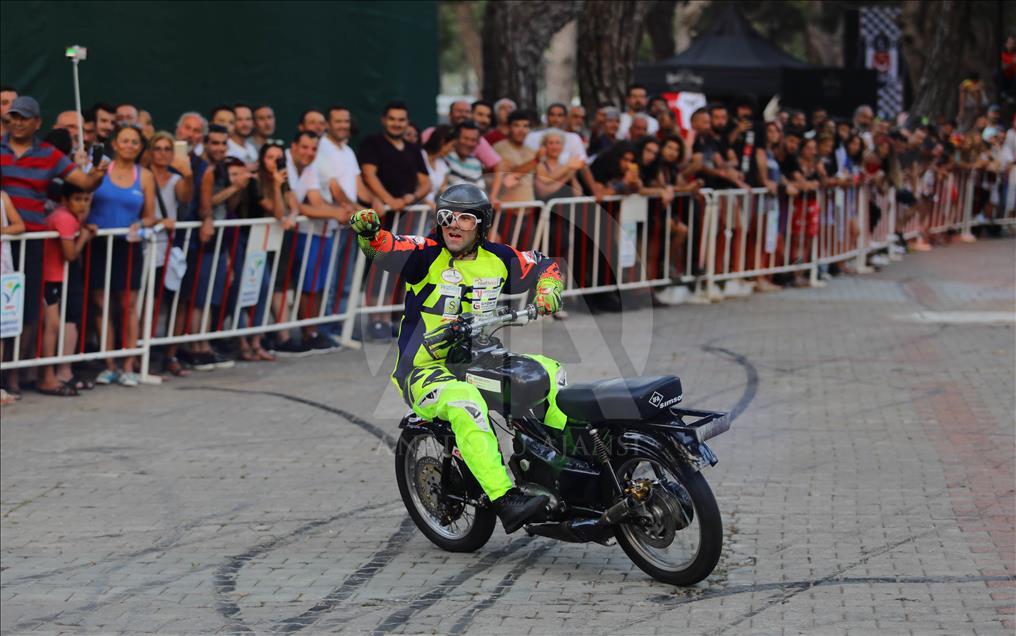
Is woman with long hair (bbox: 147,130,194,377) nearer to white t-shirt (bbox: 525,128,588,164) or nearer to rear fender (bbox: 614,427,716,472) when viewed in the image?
white t-shirt (bbox: 525,128,588,164)

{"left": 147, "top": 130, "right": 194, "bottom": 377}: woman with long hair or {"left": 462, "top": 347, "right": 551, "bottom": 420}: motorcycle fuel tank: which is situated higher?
{"left": 147, "top": 130, "right": 194, "bottom": 377}: woman with long hair

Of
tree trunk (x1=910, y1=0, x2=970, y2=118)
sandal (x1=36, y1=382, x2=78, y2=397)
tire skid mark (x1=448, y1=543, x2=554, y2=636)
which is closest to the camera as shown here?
tire skid mark (x1=448, y1=543, x2=554, y2=636)

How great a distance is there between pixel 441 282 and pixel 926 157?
→ 53.1ft

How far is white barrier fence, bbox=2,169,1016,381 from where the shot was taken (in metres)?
11.1

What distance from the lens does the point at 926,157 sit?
2164cm

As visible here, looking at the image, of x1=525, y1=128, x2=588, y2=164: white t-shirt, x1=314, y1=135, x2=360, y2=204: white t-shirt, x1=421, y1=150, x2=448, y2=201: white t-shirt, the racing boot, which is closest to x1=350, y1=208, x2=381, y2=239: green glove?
the racing boot

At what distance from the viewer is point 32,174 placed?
10.8 metres

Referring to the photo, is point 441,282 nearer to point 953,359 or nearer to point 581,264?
point 953,359

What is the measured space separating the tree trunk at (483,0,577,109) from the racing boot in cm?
1318

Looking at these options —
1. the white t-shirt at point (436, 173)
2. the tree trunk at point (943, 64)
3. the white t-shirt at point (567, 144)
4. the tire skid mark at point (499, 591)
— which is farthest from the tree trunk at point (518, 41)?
the tree trunk at point (943, 64)

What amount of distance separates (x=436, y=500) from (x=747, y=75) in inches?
966

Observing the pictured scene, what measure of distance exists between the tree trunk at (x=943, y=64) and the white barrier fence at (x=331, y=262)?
12.9 meters

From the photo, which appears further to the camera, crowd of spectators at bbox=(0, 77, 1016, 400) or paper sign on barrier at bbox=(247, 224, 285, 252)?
paper sign on barrier at bbox=(247, 224, 285, 252)

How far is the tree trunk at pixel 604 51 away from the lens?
67.1ft
